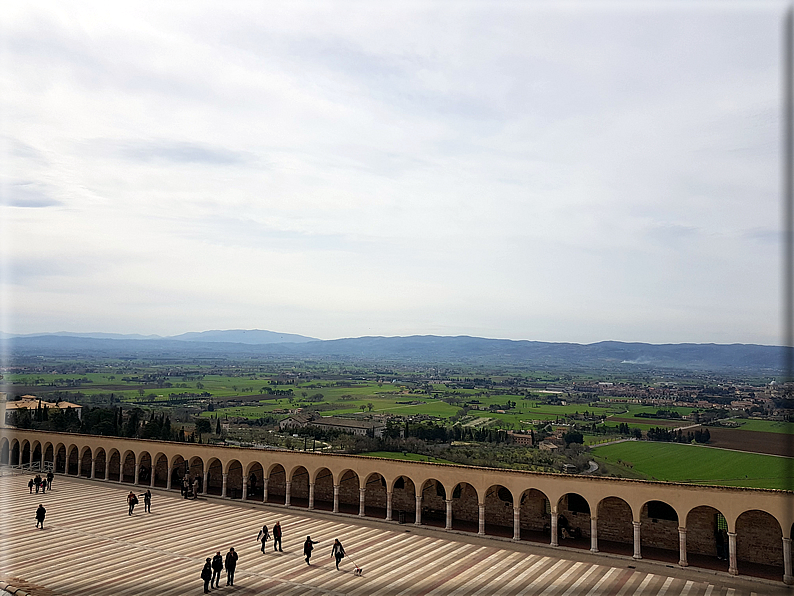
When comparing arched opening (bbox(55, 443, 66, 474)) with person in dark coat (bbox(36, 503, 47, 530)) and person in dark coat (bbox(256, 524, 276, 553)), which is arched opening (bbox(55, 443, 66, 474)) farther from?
person in dark coat (bbox(256, 524, 276, 553))

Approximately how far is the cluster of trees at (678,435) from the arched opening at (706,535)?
5062 centimetres

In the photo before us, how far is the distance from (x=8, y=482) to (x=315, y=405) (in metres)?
74.7

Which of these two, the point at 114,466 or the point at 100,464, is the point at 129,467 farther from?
the point at 100,464

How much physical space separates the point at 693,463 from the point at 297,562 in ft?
156

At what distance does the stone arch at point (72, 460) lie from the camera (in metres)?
32.4

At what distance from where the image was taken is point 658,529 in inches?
787

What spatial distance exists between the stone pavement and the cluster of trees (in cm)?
5391

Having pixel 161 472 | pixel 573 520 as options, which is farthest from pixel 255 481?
pixel 573 520

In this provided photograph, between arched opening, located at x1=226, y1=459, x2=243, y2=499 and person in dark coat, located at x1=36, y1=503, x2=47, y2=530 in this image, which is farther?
arched opening, located at x1=226, y1=459, x2=243, y2=499

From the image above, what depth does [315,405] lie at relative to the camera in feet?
334

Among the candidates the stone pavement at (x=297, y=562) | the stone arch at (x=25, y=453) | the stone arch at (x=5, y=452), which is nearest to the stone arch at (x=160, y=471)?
the stone pavement at (x=297, y=562)

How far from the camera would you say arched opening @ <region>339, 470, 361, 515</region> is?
25.8 m

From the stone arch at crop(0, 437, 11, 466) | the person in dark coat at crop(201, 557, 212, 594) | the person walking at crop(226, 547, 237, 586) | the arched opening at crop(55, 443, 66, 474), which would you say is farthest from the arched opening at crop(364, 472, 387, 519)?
the stone arch at crop(0, 437, 11, 466)

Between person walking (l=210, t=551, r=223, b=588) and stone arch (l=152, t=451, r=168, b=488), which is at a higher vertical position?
person walking (l=210, t=551, r=223, b=588)
